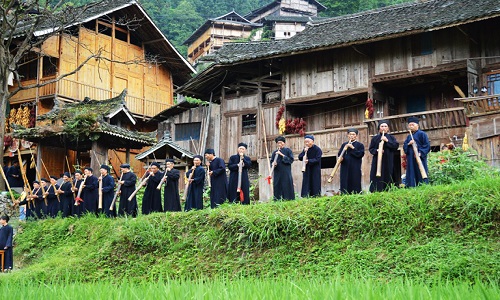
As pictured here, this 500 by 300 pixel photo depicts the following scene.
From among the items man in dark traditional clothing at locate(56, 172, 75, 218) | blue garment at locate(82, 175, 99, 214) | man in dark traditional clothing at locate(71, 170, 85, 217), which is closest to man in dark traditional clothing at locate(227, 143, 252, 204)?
blue garment at locate(82, 175, 99, 214)

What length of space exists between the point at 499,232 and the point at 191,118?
18.6 meters

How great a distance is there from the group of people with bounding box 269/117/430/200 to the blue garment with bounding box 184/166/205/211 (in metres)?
1.75

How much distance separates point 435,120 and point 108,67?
15.3 m

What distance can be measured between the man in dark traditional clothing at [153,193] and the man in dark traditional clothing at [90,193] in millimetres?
1823

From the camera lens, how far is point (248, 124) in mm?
24109

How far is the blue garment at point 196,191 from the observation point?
46.9 ft

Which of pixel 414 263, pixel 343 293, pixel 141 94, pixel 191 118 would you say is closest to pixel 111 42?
pixel 141 94

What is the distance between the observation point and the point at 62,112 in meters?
23.6

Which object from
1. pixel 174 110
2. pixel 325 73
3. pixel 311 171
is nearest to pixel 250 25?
pixel 174 110

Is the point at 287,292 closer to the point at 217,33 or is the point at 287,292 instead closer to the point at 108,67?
the point at 108,67

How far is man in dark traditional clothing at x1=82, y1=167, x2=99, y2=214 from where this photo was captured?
16.0 meters

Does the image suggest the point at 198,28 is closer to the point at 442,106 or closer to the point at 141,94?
the point at 141,94

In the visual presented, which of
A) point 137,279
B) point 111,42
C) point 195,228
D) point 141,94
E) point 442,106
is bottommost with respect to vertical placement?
point 137,279

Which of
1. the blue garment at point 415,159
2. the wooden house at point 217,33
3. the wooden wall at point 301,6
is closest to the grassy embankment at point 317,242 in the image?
the blue garment at point 415,159
